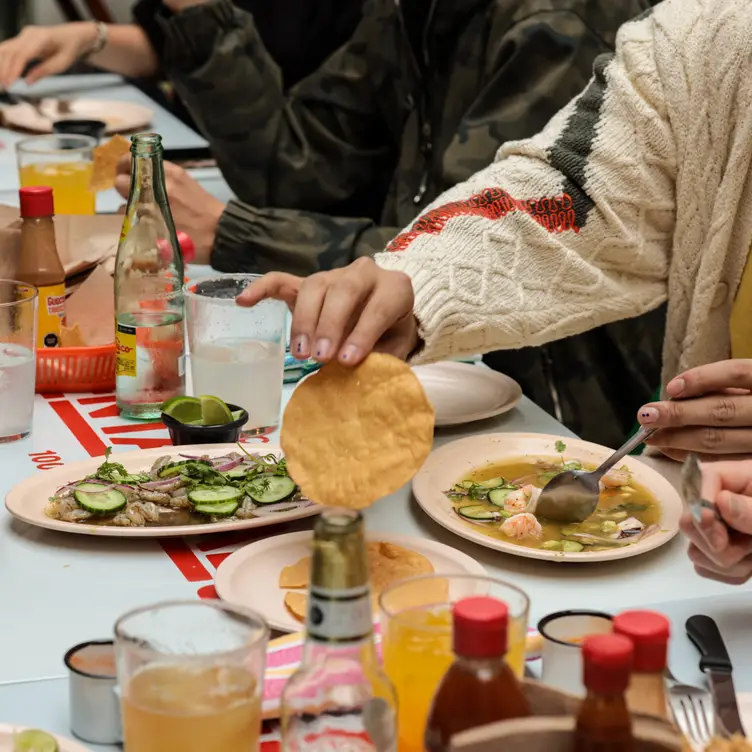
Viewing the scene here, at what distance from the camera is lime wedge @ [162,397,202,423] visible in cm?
163

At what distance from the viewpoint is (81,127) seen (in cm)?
314

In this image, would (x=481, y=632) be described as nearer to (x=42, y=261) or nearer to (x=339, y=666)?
(x=339, y=666)

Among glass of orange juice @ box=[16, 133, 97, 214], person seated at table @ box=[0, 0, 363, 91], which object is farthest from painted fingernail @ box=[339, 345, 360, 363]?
person seated at table @ box=[0, 0, 363, 91]

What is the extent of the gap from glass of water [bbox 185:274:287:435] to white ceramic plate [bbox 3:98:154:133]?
6.37 ft

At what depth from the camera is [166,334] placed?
5.63 feet

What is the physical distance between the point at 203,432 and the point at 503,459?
389 millimetres

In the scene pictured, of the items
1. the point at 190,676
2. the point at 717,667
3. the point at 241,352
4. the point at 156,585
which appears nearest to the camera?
the point at 190,676

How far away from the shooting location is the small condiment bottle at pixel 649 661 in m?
0.71

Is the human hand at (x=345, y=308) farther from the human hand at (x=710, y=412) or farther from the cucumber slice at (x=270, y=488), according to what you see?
the human hand at (x=710, y=412)

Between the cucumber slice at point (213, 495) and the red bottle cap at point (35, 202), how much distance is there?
63 centimetres

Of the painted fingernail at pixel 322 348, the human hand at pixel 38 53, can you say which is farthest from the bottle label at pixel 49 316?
the human hand at pixel 38 53

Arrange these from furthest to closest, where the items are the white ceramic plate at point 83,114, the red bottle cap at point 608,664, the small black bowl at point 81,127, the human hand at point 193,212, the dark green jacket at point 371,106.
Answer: the white ceramic plate at point 83,114 → the small black bowl at point 81,127 → the human hand at point 193,212 → the dark green jacket at point 371,106 → the red bottle cap at point 608,664

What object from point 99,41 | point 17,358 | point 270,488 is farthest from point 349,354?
point 99,41

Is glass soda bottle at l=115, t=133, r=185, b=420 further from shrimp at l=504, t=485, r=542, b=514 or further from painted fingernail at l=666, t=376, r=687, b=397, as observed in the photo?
painted fingernail at l=666, t=376, r=687, b=397
